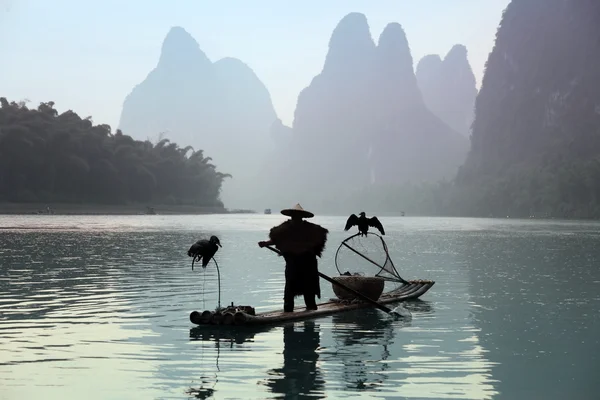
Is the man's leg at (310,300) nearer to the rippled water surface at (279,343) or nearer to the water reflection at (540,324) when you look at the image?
the rippled water surface at (279,343)

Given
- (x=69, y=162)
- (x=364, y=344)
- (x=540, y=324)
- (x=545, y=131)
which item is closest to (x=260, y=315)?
(x=364, y=344)

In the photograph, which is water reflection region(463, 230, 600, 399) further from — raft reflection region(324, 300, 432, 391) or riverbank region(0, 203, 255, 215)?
riverbank region(0, 203, 255, 215)

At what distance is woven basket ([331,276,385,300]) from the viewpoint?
1509cm

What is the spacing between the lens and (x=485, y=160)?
186875 mm

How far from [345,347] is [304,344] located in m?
0.63

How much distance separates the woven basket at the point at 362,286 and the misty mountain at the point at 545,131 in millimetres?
101351

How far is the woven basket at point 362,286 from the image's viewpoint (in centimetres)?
1509

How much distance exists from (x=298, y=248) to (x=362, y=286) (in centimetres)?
250

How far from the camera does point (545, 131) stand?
578 feet

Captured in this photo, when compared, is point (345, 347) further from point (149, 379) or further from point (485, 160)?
point (485, 160)

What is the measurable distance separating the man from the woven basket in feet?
5.87

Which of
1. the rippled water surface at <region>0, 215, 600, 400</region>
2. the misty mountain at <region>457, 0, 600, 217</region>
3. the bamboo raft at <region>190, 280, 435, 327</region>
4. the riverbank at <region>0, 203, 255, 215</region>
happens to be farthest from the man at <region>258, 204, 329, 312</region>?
the misty mountain at <region>457, 0, 600, 217</region>

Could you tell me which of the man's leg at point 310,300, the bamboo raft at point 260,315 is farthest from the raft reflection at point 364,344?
the man's leg at point 310,300

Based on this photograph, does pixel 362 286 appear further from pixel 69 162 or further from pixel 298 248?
pixel 69 162
